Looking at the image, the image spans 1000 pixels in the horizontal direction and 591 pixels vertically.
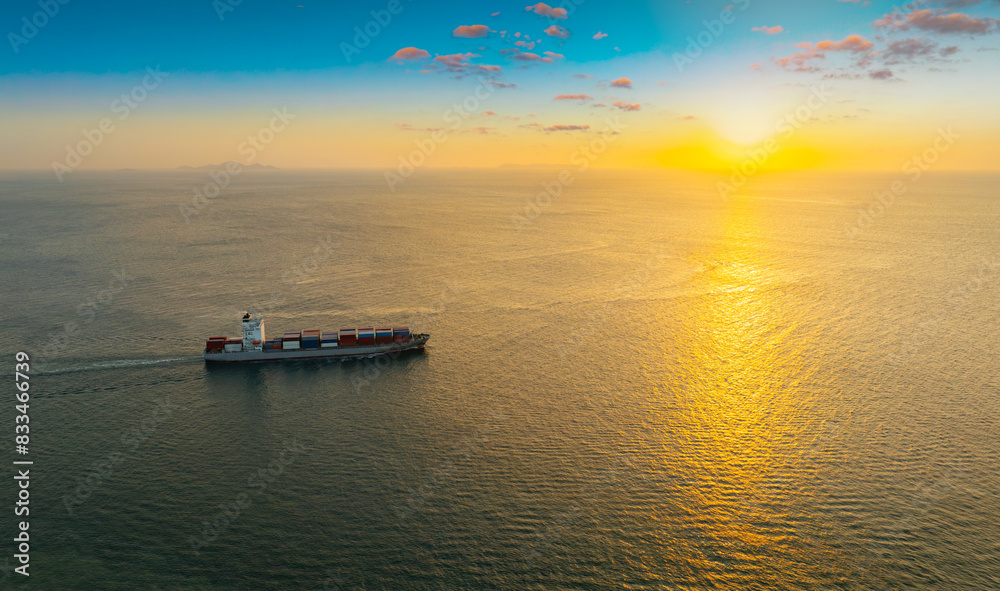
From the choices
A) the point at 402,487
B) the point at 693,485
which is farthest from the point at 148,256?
the point at 693,485

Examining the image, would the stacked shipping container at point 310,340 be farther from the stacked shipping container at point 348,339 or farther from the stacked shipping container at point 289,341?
the stacked shipping container at point 348,339

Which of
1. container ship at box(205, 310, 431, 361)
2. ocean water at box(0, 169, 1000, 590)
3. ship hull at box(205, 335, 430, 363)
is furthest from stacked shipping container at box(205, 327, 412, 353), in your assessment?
ocean water at box(0, 169, 1000, 590)

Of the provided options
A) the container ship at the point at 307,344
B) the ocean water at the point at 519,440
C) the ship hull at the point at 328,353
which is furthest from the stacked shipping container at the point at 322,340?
the ocean water at the point at 519,440

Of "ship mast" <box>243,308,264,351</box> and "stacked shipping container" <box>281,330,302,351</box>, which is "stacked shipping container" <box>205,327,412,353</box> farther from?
"ship mast" <box>243,308,264,351</box>

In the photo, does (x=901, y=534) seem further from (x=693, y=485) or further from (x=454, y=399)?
(x=454, y=399)

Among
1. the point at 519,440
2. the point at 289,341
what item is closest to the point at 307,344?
the point at 289,341

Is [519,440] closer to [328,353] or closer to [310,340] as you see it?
[328,353]
